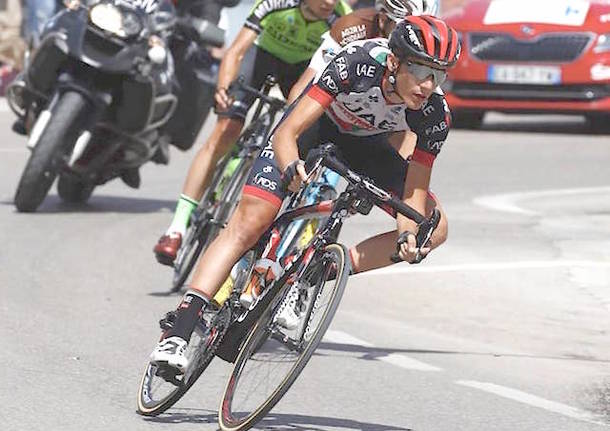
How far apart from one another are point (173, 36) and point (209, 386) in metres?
5.98

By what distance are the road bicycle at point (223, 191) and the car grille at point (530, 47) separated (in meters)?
9.14

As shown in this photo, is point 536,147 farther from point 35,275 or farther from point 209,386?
point 209,386

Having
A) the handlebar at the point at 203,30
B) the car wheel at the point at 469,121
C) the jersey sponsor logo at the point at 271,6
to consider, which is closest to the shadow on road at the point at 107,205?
the handlebar at the point at 203,30

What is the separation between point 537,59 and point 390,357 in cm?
1080

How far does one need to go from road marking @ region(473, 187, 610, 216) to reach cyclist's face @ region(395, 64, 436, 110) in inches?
285

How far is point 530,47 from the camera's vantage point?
18875mm

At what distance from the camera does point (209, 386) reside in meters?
7.61

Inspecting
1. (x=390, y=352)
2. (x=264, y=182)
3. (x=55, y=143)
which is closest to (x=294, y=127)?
(x=264, y=182)

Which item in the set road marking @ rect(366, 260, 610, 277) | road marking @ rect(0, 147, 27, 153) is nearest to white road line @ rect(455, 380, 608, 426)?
road marking @ rect(366, 260, 610, 277)

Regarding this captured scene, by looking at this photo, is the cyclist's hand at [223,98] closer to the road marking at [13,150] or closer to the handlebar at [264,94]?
the handlebar at [264,94]

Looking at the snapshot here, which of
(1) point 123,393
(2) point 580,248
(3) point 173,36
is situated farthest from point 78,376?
(3) point 173,36

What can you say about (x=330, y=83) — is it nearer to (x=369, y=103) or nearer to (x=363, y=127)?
(x=369, y=103)

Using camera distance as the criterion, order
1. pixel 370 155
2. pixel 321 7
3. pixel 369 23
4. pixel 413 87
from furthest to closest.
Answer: pixel 321 7 → pixel 369 23 → pixel 370 155 → pixel 413 87

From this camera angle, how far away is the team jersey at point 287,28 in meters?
9.99
